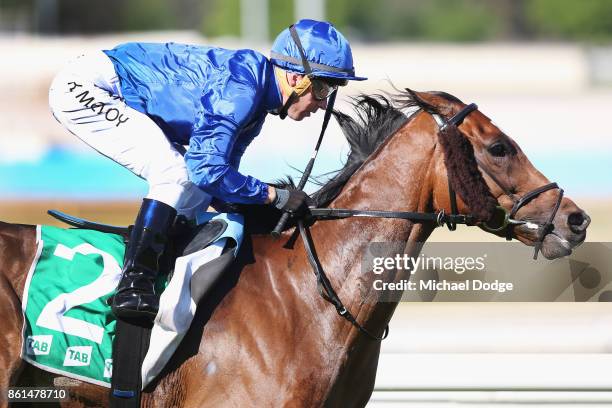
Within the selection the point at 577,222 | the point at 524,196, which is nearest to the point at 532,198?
the point at 524,196

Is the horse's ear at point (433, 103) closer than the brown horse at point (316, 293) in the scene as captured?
No

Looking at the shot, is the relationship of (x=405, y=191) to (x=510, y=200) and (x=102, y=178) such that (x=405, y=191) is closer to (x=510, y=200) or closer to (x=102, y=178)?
(x=510, y=200)

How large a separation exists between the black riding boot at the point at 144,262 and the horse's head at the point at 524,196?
95 cm

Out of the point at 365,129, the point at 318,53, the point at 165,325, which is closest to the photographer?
the point at 165,325

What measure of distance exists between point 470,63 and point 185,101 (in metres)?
27.0

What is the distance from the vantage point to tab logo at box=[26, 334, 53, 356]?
319cm

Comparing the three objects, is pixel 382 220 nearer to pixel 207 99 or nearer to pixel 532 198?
pixel 532 198

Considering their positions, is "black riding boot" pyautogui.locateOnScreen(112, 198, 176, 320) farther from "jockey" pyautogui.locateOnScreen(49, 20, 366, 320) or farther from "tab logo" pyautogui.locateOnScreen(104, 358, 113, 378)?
"tab logo" pyautogui.locateOnScreen(104, 358, 113, 378)

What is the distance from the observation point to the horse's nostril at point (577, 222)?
322 cm

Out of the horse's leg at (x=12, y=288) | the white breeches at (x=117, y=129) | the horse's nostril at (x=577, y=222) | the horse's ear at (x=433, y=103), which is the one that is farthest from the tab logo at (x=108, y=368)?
the horse's nostril at (x=577, y=222)

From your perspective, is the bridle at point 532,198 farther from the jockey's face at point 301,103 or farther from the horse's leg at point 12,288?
the horse's leg at point 12,288

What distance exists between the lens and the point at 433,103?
3365 millimetres

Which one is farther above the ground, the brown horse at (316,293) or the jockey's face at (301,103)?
the jockey's face at (301,103)

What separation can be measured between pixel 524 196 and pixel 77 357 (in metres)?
1.59
